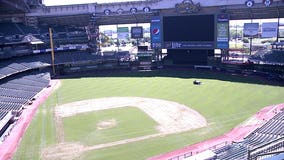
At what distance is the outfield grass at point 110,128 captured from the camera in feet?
107

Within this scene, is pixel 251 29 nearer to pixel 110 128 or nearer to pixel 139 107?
pixel 139 107

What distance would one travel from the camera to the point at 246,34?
6844 centimetres

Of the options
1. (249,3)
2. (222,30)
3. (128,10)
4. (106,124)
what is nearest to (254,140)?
(106,124)

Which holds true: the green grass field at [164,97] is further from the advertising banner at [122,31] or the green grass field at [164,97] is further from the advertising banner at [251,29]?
the advertising banner at [122,31]

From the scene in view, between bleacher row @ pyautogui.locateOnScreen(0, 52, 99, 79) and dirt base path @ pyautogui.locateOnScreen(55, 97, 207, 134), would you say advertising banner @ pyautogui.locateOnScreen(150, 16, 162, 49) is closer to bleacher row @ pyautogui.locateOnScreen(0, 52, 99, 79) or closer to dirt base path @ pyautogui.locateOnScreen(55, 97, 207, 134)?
bleacher row @ pyautogui.locateOnScreen(0, 52, 99, 79)

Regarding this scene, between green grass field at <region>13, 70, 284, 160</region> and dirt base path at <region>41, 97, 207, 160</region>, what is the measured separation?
3.15 feet

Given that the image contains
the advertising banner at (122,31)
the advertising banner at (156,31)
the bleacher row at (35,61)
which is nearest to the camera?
the bleacher row at (35,61)

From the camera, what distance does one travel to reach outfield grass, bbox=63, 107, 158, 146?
32.7 m

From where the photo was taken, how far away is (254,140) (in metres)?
27.9

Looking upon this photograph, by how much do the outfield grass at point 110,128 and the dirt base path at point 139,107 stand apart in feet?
2.78

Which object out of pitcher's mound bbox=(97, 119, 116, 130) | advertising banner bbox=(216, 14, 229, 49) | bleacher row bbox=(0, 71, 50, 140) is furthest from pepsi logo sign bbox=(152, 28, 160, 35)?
pitcher's mound bbox=(97, 119, 116, 130)

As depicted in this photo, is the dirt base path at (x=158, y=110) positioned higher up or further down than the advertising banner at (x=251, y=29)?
further down

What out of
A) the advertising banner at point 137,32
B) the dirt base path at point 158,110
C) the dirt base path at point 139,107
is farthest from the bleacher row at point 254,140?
the advertising banner at point 137,32

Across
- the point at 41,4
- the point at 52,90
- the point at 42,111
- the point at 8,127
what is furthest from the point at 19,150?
the point at 41,4
